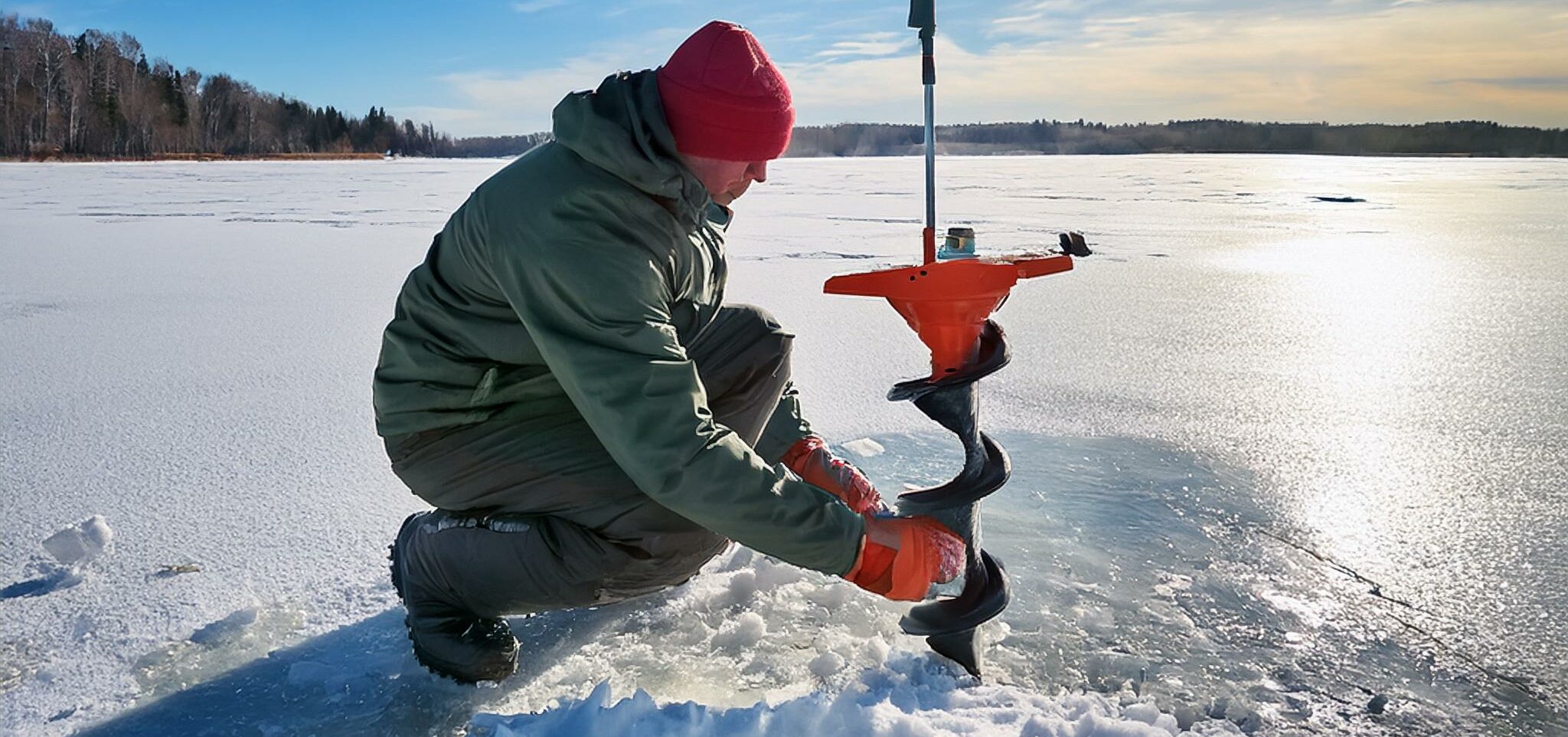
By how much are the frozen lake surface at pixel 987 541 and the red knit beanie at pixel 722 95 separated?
0.81 metres

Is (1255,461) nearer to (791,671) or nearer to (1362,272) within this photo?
(791,671)

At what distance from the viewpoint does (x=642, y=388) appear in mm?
1333

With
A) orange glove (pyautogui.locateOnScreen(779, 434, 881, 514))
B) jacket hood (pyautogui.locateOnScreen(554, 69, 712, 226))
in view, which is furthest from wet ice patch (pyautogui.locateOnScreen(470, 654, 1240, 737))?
jacket hood (pyautogui.locateOnScreen(554, 69, 712, 226))

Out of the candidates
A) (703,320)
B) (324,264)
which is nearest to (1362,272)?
(703,320)

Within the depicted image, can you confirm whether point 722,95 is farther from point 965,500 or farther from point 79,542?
point 79,542

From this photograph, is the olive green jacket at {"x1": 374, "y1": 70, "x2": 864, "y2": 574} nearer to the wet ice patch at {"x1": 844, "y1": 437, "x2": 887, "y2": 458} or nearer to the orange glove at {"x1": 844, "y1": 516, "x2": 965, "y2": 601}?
the orange glove at {"x1": 844, "y1": 516, "x2": 965, "y2": 601}

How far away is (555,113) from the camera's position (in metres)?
1.49

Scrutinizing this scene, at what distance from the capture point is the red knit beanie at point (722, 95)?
4.67 ft

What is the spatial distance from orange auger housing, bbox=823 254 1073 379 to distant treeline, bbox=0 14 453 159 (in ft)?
172

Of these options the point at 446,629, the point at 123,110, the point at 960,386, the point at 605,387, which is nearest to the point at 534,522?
the point at 446,629

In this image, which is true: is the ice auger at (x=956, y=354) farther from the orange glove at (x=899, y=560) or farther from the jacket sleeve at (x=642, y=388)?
the jacket sleeve at (x=642, y=388)

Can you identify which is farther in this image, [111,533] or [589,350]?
[111,533]

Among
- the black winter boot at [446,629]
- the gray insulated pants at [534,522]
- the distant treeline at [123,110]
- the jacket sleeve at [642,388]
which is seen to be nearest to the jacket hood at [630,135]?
the jacket sleeve at [642,388]

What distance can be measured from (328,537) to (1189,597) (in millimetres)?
1772
